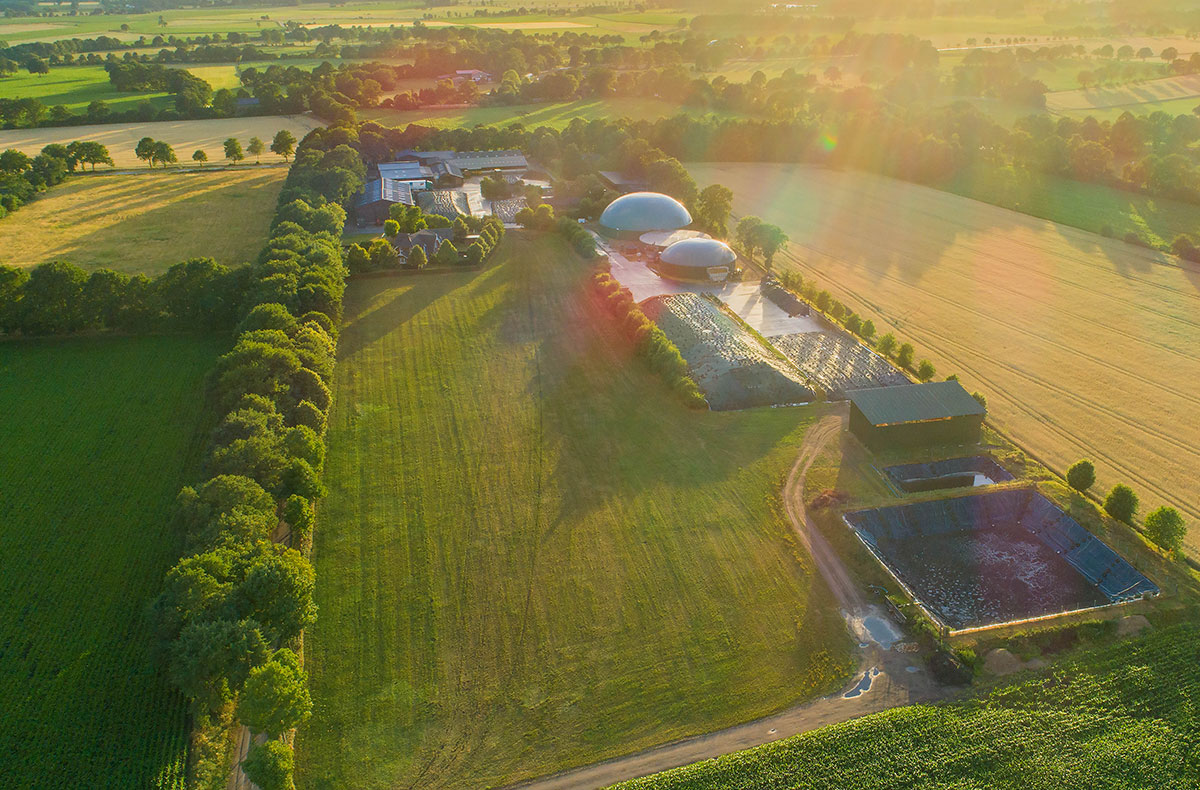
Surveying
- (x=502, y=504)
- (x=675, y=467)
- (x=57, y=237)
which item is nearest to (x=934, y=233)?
(x=675, y=467)

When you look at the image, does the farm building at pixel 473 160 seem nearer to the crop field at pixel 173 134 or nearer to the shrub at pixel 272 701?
the crop field at pixel 173 134

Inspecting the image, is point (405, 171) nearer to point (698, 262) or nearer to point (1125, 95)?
point (698, 262)

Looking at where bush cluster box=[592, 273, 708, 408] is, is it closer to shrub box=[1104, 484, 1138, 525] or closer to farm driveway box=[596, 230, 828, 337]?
farm driveway box=[596, 230, 828, 337]

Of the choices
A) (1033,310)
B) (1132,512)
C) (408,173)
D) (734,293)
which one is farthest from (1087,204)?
(408,173)

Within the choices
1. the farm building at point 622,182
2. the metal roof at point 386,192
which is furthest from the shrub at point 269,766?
the farm building at point 622,182

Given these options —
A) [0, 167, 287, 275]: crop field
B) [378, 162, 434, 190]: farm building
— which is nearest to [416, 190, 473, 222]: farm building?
[378, 162, 434, 190]: farm building

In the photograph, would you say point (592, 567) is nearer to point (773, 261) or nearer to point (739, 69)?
point (773, 261)
